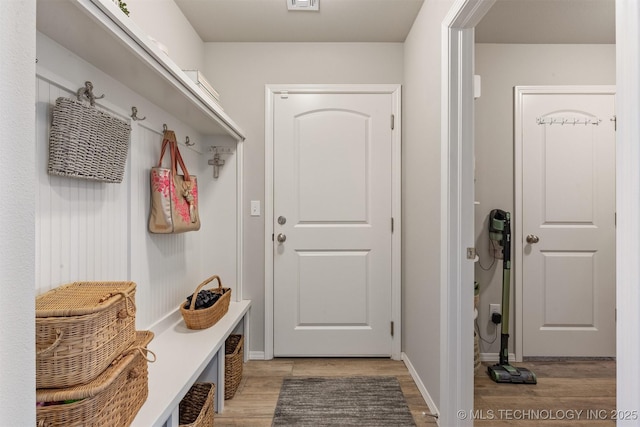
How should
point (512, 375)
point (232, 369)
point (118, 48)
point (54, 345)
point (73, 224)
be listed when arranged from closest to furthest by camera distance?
point (54, 345) → point (118, 48) → point (73, 224) → point (232, 369) → point (512, 375)

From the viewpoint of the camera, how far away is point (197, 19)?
85.7 inches

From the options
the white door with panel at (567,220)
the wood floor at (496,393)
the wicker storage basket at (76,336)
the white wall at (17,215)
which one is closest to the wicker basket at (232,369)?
the wood floor at (496,393)

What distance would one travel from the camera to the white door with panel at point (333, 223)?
2.45 m

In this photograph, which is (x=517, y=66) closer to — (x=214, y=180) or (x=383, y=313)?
(x=383, y=313)

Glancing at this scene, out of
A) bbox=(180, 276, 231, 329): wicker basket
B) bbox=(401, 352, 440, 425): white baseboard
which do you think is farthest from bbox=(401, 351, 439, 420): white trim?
bbox=(180, 276, 231, 329): wicker basket

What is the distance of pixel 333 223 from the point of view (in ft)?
8.07

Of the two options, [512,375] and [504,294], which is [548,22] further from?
[512,375]

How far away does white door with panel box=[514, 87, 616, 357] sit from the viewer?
8.04ft

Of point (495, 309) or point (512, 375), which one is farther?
point (495, 309)

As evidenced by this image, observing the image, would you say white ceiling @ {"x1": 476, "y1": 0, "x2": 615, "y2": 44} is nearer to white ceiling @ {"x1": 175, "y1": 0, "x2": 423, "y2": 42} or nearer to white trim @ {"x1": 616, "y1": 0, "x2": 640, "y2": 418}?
white ceiling @ {"x1": 175, "y1": 0, "x2": 423, "y2": 42}

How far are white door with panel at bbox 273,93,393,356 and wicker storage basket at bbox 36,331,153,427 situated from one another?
1436 mm

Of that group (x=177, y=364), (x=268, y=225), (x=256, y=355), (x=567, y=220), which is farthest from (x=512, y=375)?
(x=177, y=364)

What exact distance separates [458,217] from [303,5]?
159cm

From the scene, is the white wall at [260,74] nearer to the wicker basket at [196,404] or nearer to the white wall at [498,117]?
the white wall at [498,117]
